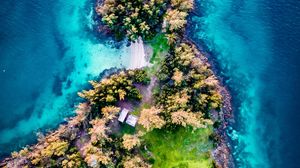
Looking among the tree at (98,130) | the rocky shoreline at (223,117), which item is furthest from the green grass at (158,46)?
the tree at (98,130)

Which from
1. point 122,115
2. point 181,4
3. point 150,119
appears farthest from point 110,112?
point 181,4

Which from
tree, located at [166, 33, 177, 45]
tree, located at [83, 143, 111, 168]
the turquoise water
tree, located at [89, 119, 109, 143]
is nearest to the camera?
tree, located at [83, 143, 111, 168]

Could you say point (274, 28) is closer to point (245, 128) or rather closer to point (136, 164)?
point (245, 128)

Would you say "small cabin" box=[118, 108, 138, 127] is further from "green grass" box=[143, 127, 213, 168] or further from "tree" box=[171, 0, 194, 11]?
"tree" box=[171, 0, 194, 11]

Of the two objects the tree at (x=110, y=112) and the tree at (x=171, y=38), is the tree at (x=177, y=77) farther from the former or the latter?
→ the tree at (x=110, y=112)

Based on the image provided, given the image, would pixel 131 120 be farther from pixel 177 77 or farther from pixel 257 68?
pixel 257 68

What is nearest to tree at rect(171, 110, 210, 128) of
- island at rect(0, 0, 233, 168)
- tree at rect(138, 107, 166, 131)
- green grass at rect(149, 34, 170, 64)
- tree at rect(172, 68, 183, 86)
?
island at rect(0, 0, 233, 168)
